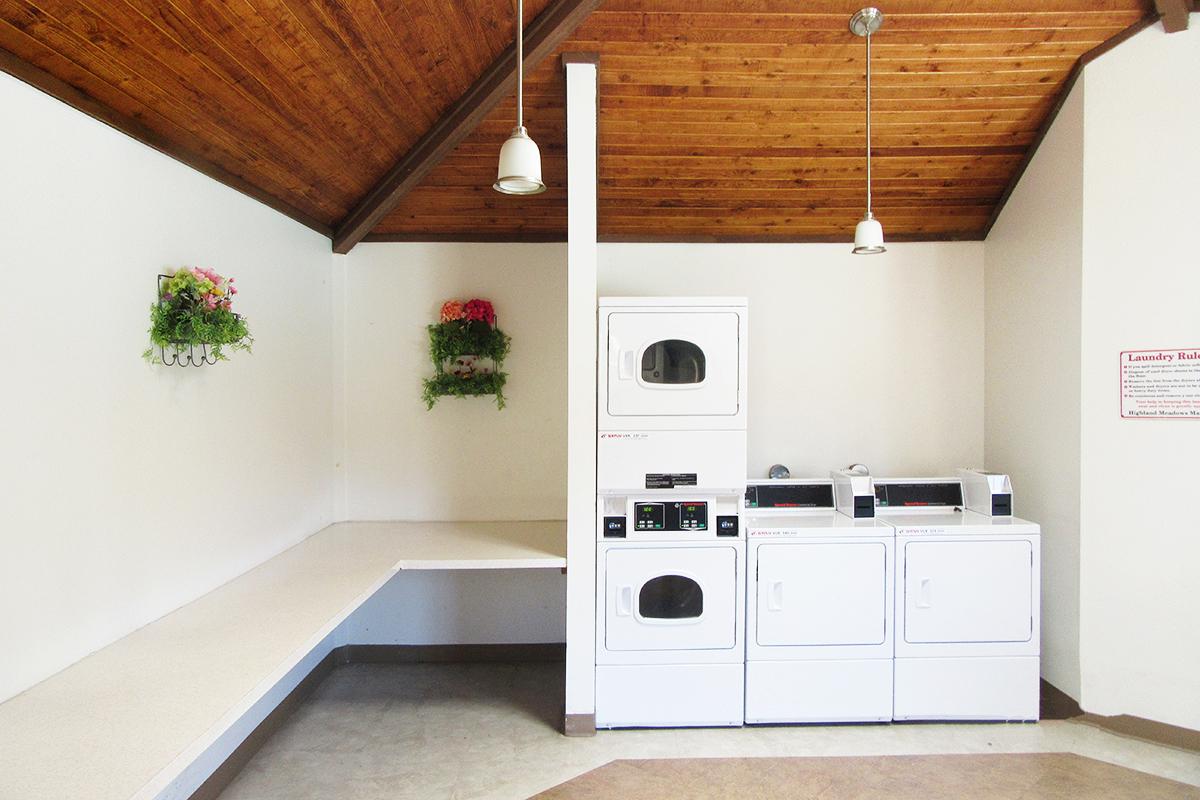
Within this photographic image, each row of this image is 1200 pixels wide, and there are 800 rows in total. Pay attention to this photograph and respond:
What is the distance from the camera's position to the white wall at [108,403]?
1801mm

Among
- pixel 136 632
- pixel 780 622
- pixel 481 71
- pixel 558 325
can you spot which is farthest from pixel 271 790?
pixel 481 71

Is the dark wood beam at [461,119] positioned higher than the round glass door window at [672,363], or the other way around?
the dark wood beam at [461,119]

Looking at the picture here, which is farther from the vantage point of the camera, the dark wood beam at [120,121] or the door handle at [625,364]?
the door handle at [625,364]

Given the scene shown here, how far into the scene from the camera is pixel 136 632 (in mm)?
2244

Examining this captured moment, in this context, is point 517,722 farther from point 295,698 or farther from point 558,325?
point 558,325

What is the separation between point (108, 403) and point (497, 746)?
7.25ft

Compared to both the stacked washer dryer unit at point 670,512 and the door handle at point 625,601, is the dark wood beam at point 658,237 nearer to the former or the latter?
the stacked washer dryer unit at point 670,512

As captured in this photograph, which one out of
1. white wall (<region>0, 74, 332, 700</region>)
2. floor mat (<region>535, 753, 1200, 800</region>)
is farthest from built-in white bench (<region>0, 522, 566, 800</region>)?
floor mat (<region>535, 753, 1200, 800</region>)

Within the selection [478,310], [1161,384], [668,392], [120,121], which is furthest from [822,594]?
[120,121]

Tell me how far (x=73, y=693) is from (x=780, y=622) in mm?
2766

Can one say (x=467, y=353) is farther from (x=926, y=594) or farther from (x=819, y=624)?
(x=926, y=594)

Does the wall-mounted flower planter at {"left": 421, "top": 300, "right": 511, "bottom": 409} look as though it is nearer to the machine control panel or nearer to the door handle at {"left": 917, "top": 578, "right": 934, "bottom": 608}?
the machine control panel

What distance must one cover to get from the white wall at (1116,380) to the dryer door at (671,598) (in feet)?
5.82

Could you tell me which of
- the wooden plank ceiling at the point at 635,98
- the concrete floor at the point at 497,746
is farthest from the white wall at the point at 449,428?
the concrete floor at the point at 497,746
